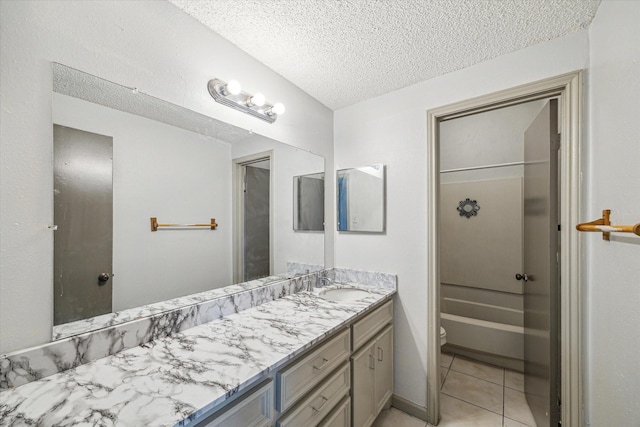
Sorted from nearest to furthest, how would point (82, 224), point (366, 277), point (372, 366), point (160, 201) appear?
point (82, 224), point (160, 201), point (372, 366), point (366, 277)

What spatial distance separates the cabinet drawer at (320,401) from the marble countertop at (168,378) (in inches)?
9.3

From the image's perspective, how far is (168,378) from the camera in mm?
796

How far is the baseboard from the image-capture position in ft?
5.63

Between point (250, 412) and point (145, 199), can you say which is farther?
→ point (145, 199)

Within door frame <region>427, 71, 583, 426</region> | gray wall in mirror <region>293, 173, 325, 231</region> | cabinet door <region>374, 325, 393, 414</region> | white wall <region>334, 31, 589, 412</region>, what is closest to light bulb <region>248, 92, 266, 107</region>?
gray wall in mirror <region>293, 173, 325, 231</region>

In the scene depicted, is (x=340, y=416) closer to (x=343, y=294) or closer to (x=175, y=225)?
(x=343, y=294)

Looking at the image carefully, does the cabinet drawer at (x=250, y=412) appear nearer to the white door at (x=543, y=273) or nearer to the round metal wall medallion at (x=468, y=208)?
the white door at (x=543, y=273)

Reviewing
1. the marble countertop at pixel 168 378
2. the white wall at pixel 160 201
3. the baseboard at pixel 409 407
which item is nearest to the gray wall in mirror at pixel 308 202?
the white wall at pixel 160 201

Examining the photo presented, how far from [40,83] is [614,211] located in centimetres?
210

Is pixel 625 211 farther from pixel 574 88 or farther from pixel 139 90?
pixel 139 90

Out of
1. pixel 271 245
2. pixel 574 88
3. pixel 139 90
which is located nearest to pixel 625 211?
pixel 574 88

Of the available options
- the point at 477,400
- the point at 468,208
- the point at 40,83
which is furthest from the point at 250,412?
the point at 468,208

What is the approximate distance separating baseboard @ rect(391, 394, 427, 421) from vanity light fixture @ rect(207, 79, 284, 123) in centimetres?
214

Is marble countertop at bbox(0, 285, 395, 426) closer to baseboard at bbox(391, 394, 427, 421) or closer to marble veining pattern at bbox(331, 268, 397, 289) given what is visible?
marble veining pattern at bbox(331, 268, 397, 289)
